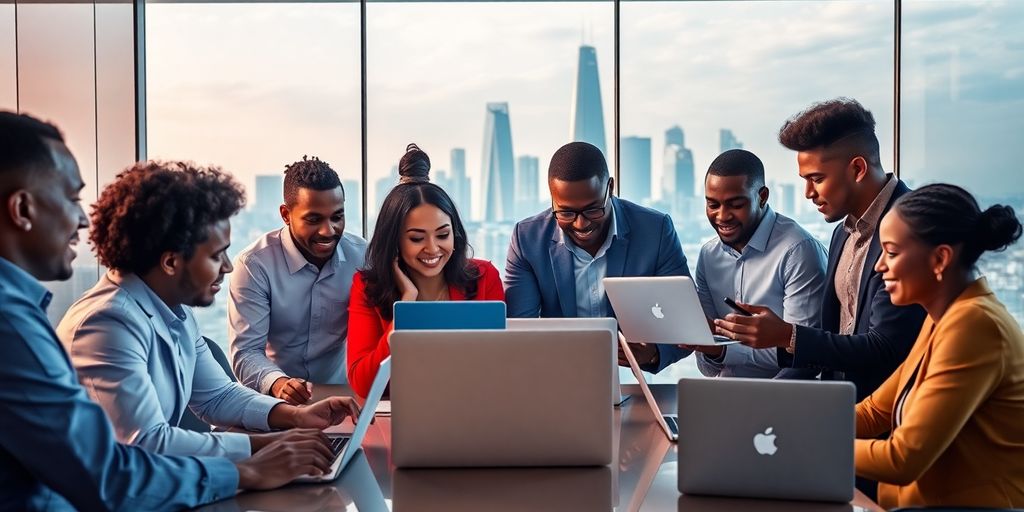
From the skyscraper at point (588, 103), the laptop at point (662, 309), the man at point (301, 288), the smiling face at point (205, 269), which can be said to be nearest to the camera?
the smiling face at point (205, 269)

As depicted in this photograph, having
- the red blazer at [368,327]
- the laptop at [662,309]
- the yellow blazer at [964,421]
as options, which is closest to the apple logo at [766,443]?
the yellow blazer at [964,421]

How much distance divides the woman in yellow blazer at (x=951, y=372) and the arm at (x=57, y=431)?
1435 millimetres

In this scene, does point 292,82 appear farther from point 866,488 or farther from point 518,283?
point 866,488

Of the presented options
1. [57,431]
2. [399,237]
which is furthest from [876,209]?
[57,431]

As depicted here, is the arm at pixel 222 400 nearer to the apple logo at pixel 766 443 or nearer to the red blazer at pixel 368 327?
the red blazer at pixel 368 327

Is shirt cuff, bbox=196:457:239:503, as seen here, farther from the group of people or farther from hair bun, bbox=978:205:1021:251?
hair bun, bbox=978:205:1021:251

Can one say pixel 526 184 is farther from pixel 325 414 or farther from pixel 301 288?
pixel 325 414

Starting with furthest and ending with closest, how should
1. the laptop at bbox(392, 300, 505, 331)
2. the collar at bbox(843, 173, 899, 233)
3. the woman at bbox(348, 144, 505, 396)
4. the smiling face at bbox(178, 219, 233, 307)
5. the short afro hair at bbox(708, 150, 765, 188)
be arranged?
the short afro hair at bbox(708, 150, 765, 188)
the woman at bbox(348, 144, 505, 396)
the collar at bbox(843, 173, 899, 233)
the laptop at bbox(392, 300, 505, 331)
the smiling face at bbox(178, 219, 233, 307)

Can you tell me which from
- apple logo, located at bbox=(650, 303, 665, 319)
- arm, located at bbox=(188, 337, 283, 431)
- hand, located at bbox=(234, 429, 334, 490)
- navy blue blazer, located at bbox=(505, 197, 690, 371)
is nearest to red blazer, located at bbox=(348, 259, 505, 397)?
navy blue blazer, located at bbox=(505, 197, 690, 371)

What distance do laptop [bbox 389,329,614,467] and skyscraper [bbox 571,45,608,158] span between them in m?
3.75

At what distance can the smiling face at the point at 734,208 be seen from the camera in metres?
3.47

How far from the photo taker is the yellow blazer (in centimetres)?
197

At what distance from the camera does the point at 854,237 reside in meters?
2.96

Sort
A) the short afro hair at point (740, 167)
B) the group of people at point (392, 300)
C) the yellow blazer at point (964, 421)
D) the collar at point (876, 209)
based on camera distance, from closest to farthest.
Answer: the group of people at point (392, 300)
the yellow blazer at point (964, 421)
the collar at point (876, 209)
the short afro hair at point (740, 167)
